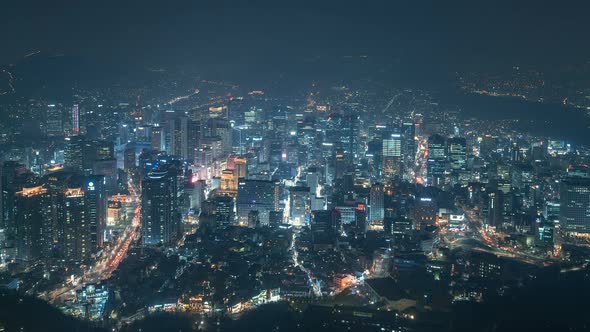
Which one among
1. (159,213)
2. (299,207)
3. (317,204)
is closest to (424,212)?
(317,204)

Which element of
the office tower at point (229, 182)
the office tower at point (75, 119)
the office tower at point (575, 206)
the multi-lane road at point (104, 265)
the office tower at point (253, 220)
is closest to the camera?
the multi-lane road at point (104, 265)

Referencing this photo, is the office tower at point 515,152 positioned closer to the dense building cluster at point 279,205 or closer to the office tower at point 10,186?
the dense building cluster at point 279,205

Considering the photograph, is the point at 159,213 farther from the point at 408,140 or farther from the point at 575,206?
the point at 408,140

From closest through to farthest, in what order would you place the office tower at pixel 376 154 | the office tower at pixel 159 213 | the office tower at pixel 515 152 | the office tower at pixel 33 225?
the office tower at pixel 33 225, the office tower at pixel 159 213, the office tower at pixel 515 152, the office tower at pixel 376 154

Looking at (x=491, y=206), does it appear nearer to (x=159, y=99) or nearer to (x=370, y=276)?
(x=370, y=276)

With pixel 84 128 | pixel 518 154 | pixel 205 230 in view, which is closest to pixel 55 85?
pixel 84 128

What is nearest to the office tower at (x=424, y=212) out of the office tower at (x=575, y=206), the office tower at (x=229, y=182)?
the office tower at (x=575, y=206)
